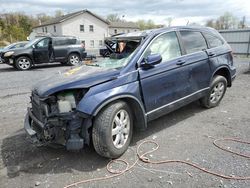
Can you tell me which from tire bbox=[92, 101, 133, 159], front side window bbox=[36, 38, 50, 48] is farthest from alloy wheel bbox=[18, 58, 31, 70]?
tire bbox=[92, 101, 133, 159]

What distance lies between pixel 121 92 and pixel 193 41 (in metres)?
2.30

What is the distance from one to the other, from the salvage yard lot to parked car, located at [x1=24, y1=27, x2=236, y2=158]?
0.38m

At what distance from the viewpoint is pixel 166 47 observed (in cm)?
436

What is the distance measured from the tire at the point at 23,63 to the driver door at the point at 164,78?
10.4 meters

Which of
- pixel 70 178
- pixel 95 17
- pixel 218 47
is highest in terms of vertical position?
pixel 95 17

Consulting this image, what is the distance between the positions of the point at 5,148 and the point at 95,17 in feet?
144

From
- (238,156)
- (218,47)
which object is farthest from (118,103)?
(218,47)

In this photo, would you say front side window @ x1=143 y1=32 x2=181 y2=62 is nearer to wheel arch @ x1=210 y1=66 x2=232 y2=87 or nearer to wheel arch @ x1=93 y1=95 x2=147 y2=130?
wheel arch @ x1=93 y1=95 x2=147 y2=130

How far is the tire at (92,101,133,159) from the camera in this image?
3305mm

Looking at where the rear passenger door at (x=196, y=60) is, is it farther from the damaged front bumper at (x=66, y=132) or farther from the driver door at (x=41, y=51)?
the driver door at (x=41, y=51)

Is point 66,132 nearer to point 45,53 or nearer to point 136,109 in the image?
point 136,109

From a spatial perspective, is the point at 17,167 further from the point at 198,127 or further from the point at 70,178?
the point at 198,127

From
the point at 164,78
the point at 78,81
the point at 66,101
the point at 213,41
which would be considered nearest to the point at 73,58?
the point at 213,41

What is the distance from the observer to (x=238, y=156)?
353 centimetres
